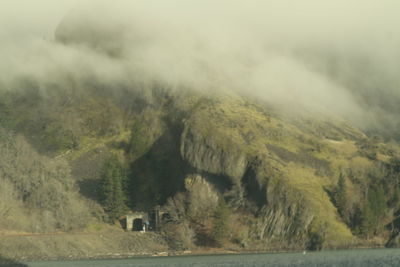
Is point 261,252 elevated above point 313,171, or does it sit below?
below

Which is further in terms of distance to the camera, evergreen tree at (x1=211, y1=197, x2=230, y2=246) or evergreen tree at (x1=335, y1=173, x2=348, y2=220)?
evergreen tree at (x1=335, y1=173, x2=348, y2=220)

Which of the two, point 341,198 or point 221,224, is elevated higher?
point 341,198

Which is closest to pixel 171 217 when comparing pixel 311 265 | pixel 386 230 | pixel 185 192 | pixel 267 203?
pixel 185 192

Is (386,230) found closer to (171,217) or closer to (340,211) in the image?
(340,211)

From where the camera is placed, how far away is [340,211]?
183500mm

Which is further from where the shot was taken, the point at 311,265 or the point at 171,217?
the point at 171,217

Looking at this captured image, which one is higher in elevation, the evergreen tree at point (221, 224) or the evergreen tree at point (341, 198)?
the evergreen tree at point (341, 198)

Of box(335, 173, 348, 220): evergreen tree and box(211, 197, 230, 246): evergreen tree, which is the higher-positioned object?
box(335, 173, 348, 220): evergreen tree

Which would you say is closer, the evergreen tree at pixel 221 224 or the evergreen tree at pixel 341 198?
the evergreen tree at pixel 221 224

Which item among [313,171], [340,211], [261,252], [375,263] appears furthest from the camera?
[313,171]

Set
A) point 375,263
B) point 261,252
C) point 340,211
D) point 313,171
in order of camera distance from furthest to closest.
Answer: point 313,171, point 340,211, point 261,252, point 375,263

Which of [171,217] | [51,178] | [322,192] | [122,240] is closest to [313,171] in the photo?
[322,192]

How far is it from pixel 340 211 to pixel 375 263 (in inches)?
2606

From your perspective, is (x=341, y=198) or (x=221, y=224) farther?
(x=341, y=198)
